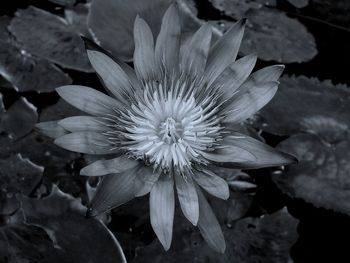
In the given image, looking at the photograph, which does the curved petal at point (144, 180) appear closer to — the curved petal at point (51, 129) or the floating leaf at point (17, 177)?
the curved petal at point (51, 129)

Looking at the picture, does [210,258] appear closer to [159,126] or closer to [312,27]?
[159,126]

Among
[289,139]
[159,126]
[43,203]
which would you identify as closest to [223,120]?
[159,126]

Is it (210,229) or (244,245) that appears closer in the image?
(210,229)

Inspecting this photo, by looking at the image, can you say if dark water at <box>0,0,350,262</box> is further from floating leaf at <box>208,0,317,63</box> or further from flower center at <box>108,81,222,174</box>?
flower center at <box>108,81,222,174</box>

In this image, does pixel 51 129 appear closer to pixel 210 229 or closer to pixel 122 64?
pixel 122 64

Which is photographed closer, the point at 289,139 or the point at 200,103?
the point at 200,103

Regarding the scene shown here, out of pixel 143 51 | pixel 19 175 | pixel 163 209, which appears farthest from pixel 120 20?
pixel 163 209

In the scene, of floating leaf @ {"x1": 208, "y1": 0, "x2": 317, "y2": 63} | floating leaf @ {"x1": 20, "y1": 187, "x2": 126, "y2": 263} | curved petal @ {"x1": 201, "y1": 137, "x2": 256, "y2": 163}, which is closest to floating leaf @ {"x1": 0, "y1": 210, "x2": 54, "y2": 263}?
floating leaf @ {"x1": 20, "y1": 187, "x2": 126, "y2": 263}
